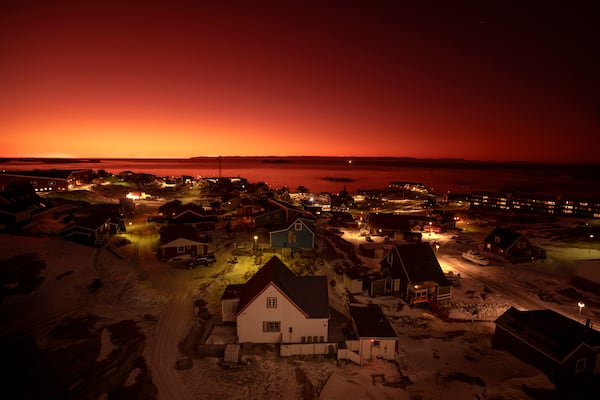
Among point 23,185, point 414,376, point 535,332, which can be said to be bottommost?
point 414,376

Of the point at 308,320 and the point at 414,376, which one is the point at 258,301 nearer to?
the point at 308,320

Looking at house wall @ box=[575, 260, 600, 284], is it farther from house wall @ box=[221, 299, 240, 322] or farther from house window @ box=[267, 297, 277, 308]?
house wall @ box=[221, 299, 240, 322]

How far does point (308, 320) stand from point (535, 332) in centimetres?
1617

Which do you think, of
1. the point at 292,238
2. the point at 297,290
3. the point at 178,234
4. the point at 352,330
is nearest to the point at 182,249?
the point at 178,234

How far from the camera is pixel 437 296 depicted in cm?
3167

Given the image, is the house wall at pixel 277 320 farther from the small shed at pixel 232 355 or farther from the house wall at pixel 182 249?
the house wall at pixel 182 249

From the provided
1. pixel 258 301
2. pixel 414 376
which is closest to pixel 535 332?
pixel 414 376

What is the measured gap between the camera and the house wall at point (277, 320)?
22047 mm

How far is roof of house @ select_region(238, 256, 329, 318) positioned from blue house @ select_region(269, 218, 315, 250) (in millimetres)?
14048

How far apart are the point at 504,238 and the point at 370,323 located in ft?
113

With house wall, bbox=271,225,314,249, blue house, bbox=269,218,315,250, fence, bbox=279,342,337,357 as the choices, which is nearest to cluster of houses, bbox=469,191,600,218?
blue house, bbox=269,218,315,250

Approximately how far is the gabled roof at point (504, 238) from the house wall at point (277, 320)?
1448 inches

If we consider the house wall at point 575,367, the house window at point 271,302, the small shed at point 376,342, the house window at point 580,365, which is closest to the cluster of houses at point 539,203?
the house wall at point 575,367

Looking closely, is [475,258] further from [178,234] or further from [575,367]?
[178,234]
